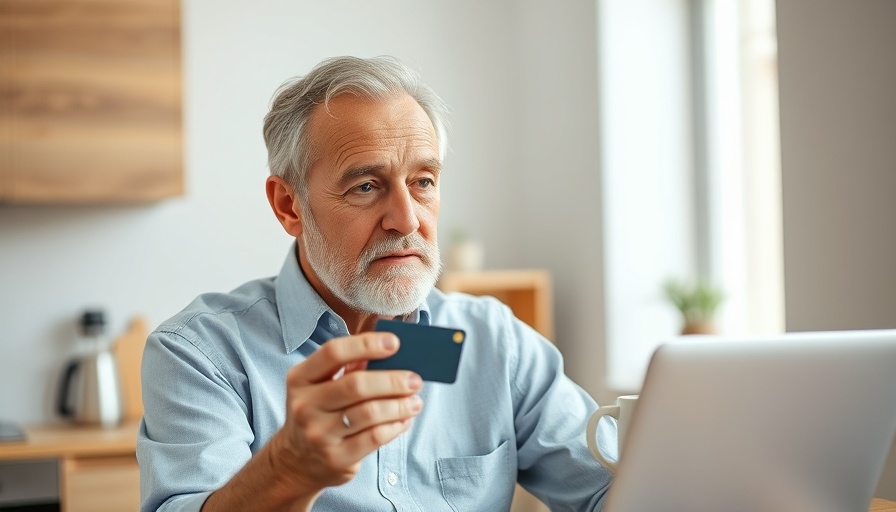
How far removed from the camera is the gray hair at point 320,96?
59.9 inches

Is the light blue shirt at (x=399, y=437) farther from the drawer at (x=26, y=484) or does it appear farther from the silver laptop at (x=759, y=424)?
the drawer at (x=26, y=484)

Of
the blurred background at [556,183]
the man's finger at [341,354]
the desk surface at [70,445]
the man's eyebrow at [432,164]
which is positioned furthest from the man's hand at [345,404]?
the blurred background at [556,183]

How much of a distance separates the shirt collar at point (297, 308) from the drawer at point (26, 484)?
1.66 metres

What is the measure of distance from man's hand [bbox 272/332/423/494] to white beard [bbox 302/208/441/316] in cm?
50

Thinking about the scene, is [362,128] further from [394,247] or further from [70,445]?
[70,445]

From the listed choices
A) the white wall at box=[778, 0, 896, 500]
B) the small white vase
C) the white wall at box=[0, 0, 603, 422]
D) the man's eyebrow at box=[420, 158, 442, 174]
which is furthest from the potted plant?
the man's eyebrow at box=[420, 158, 442, 174]

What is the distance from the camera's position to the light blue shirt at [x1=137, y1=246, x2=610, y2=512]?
51.6 inches

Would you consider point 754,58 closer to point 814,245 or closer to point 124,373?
point 814,245

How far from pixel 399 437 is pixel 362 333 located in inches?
11.5

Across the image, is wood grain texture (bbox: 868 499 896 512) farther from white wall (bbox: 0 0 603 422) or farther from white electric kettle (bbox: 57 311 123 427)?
white electric kettle (bbox: 57 311 123 427)

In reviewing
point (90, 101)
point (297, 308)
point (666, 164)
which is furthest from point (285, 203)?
point (666, 164)

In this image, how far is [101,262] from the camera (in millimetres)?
3146

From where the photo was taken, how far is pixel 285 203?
167 centimetres

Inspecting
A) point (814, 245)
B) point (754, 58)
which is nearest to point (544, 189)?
point (754, 58)
